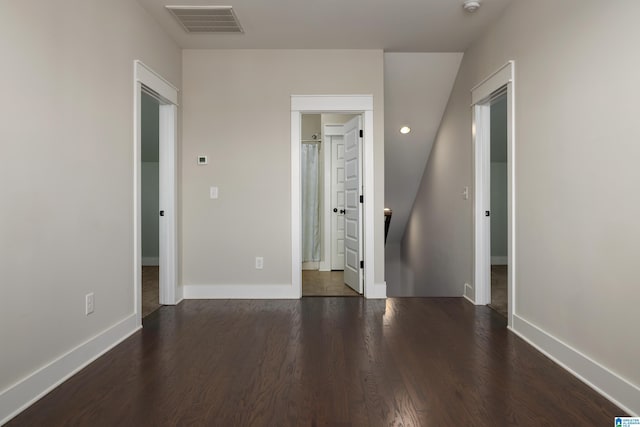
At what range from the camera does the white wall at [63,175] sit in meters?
1.95

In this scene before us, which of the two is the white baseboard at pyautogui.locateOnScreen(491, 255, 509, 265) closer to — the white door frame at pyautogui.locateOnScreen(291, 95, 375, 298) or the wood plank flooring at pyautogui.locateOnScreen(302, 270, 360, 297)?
the wood plank flooring at pyautogui.locateOnScreen(302, 270, 360, 297)

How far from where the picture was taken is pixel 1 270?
1881 millimetres

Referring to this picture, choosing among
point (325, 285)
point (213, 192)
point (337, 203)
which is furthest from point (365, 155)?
point (337, 203)

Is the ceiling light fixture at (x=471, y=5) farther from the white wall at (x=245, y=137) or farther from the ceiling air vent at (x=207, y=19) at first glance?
the ceiling air vent at (x=207, y=19)

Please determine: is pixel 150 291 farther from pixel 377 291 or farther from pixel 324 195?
pixel 324 195

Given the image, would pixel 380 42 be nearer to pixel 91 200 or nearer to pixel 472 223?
pixel 472 223

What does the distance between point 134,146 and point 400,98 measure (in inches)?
120

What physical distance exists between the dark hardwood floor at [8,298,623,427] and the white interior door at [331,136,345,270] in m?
2.70

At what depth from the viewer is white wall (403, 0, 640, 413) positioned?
6.68ft

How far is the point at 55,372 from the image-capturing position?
2.24m

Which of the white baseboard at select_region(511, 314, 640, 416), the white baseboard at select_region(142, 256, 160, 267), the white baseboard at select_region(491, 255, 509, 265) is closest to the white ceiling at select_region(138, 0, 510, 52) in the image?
the white baseboard at select_region(511, 314, 640, 416)

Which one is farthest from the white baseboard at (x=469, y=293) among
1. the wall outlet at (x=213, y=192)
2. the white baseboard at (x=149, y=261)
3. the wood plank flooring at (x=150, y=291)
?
the white baseboard at (x=149, y=261)

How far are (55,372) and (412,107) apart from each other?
14.1ft

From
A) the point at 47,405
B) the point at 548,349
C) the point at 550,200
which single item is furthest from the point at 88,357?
the point at 550,200
